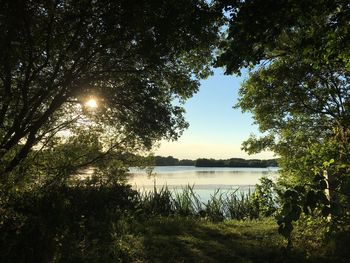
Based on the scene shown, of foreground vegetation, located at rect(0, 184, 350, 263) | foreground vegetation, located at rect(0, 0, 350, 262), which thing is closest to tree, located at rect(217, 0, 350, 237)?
foreground vegetation, located at rect(0, 0, 350, 262)

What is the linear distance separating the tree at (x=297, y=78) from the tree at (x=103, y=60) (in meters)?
1.15

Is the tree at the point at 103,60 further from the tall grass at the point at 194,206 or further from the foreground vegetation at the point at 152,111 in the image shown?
the tall grass at the point at 194,206

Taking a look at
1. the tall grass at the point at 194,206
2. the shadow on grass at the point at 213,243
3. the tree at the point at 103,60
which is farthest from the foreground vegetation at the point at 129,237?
the tall grass at the point at 194,206

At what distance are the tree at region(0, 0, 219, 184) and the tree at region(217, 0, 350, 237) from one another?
115cm

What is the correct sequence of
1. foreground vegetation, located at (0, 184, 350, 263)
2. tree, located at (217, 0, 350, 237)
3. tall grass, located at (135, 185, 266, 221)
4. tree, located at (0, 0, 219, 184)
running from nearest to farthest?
tree, located at (217, 0, 350, 237) → foreground vegetation, located at (0, 184, 350, 263) → tree, located at (0, 0, 219, 184) → tall grass, located at (135, 185, 266, 221)

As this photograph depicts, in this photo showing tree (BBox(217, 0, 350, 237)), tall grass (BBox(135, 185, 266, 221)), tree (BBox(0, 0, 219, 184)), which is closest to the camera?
tree (BBox(217, 0, 350, 237))

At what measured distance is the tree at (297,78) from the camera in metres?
4.54

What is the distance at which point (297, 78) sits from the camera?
9609 mm

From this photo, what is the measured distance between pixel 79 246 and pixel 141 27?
3394mm

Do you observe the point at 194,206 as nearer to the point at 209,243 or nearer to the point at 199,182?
the point at 209,243

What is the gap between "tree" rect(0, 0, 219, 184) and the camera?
5965 millimetres

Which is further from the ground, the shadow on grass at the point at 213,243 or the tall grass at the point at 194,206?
the tall grass at the point at 194,206

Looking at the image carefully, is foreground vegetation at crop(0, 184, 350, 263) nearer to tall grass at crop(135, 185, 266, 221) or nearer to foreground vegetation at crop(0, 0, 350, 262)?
foreground vegetation at crop(0, 0, 350, 262)

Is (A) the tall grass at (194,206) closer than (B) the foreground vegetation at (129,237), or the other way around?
(B) the foreground vegetation at (129,237)
